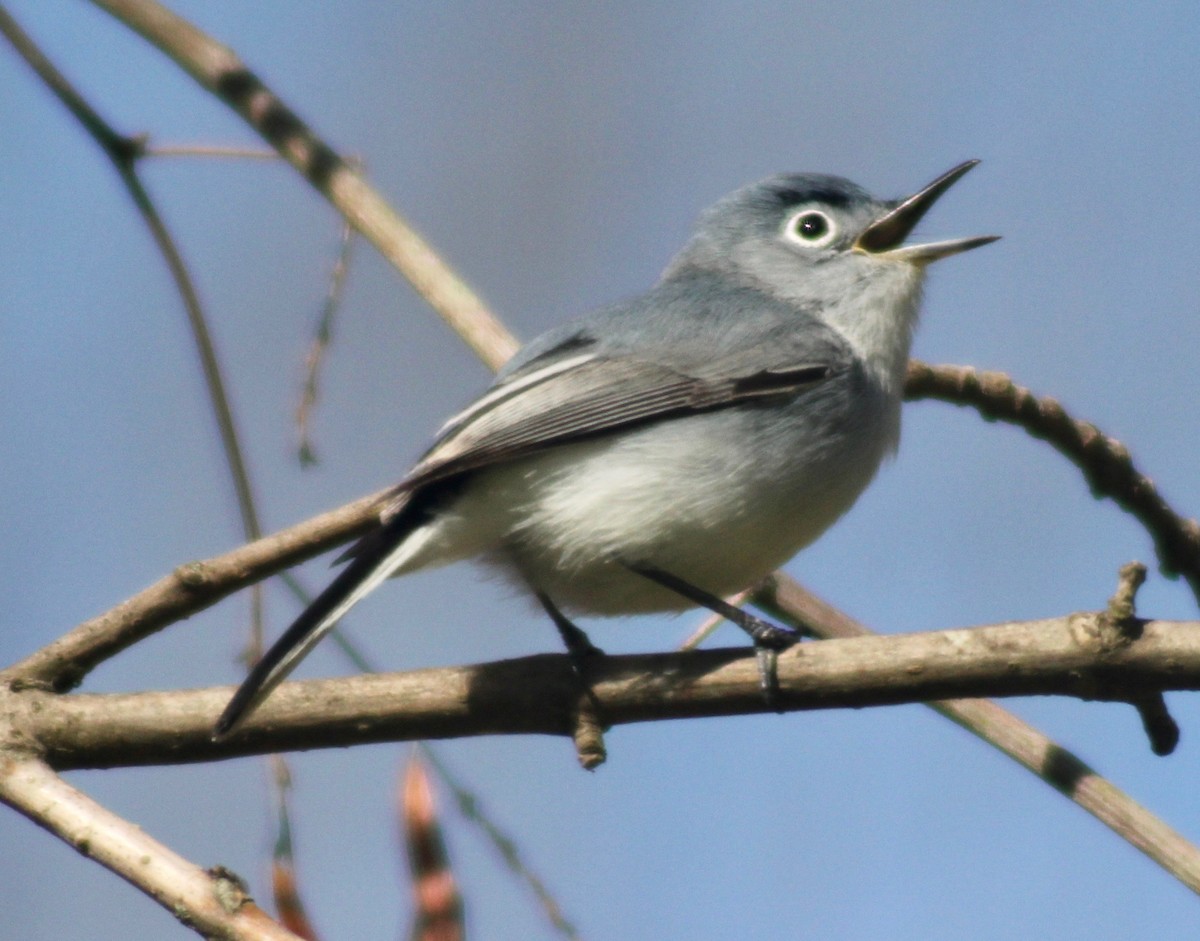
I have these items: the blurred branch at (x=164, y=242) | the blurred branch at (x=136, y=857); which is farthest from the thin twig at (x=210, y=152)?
the blurred branch at (x=136, y=857)

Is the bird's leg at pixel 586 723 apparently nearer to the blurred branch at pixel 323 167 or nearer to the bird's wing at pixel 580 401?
the bird's wing at pixel 580 401

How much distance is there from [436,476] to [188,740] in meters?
0.65

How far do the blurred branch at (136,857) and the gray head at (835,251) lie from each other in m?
1.93

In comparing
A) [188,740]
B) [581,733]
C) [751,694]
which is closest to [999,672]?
[751,694]

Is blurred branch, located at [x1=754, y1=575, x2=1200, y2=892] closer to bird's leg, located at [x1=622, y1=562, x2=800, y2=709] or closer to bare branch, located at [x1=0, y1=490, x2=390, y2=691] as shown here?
bird's leg, located at [x1=622, y1=562, x2=800, y2=709]

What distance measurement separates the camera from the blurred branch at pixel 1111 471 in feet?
7.96

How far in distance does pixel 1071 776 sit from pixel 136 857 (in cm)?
133

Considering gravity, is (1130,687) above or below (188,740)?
below

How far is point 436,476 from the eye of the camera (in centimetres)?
255

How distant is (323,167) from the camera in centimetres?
279

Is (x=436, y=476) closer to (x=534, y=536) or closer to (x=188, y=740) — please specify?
(x=534, y=536)

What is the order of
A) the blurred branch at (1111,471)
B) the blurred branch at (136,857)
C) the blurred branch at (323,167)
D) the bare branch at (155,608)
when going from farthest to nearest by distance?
the blurred branch at (323,167)
the blurred branch at (1111,471)
the bare branch at (155,608)
the blurred branch at (136,857)

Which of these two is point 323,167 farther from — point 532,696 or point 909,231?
point 909,231

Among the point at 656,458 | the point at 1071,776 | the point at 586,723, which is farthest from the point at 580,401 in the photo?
the point at 1071,776
